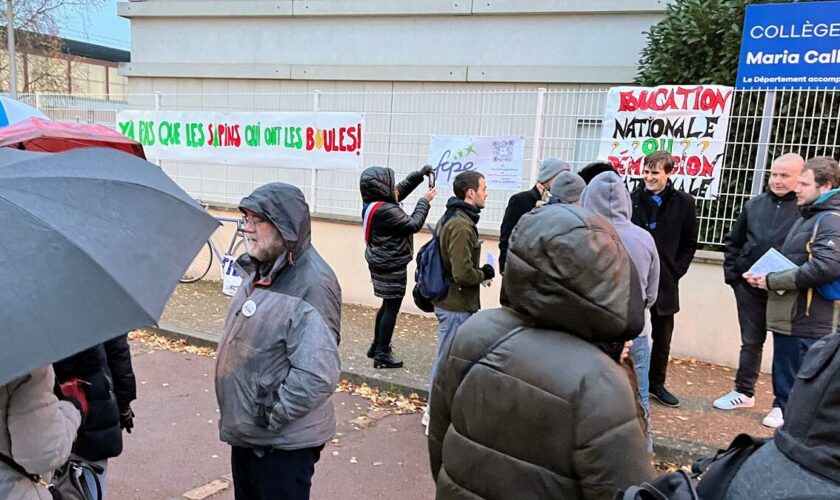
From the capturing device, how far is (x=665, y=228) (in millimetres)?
5371

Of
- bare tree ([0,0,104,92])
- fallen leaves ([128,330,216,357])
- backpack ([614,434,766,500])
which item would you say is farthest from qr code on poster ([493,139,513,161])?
bare tree ([0,0,104,92])

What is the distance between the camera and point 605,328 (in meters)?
1.78

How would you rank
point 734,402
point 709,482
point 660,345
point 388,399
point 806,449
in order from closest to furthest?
point 806,449 < point 709,482 < point 734,402 < point 660,345 < point 388,399

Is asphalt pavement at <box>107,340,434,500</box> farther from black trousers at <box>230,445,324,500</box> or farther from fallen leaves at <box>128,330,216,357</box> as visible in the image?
black trousers at <box>230,445,324,500</box>

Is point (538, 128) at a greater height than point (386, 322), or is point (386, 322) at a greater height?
point (538, 128)

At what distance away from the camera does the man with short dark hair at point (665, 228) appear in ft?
17.5

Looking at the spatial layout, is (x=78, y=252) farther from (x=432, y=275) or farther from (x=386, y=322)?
(x=386, y=322)

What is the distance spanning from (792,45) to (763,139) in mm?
870

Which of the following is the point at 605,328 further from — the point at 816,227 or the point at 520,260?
the point at 816,227

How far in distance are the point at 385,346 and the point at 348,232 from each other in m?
2.72

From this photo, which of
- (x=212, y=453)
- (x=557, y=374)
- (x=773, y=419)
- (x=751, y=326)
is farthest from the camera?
(x=751, y=326)

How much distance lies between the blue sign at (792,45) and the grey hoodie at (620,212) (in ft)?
9.84

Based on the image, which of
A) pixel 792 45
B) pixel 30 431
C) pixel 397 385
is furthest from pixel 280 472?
pixel 792 45

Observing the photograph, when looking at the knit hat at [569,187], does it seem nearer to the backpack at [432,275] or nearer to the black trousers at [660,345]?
the backpack at [432,275]
